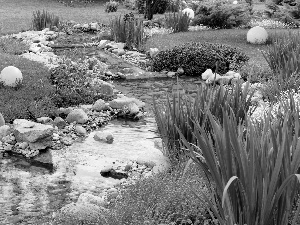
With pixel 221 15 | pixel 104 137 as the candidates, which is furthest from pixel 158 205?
pixel 221 15

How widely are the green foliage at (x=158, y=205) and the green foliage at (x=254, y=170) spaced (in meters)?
0.53

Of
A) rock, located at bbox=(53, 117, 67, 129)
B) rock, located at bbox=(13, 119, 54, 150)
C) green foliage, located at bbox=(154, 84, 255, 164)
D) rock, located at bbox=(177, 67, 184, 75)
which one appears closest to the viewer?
green foliage, located at bbox=(154, 84, 255, 164)

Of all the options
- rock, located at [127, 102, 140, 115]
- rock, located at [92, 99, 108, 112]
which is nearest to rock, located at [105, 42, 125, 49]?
rock, located at [92, 99, 108, 112]

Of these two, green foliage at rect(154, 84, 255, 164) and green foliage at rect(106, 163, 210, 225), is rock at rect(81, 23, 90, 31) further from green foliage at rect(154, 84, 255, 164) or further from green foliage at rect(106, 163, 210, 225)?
green foliage at rect(106, 163, 210, 225)

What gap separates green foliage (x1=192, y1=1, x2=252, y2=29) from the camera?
20672 mm

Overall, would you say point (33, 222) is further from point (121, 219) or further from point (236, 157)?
point (236, 157)

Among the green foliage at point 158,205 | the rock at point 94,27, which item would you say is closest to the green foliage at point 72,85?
the green foliage at point 158,205

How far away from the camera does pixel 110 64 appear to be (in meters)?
15.3

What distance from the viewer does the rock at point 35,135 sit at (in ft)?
27.3

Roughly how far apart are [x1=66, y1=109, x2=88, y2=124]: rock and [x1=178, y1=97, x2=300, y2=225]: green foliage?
5892mm

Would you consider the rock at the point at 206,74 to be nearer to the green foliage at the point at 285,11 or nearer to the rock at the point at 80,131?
the rock at the point at 80,131

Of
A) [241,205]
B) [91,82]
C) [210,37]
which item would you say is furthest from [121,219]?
[210,37]

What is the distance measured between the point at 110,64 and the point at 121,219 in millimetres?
10852

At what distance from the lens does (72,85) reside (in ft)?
37.0
